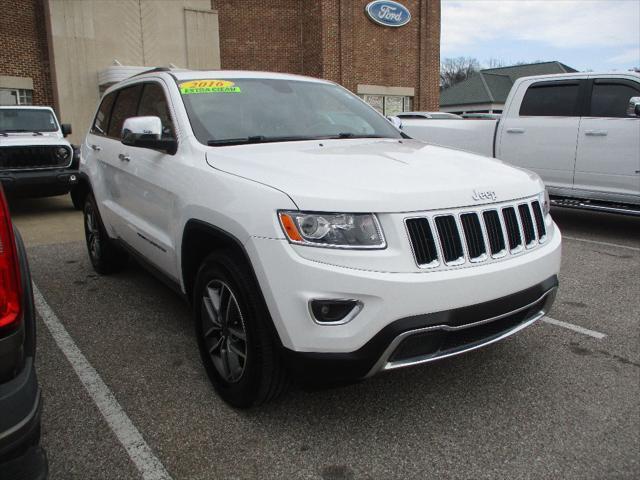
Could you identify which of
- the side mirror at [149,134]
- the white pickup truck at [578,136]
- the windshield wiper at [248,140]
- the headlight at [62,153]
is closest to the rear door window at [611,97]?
the white pickup truck at [578,136]

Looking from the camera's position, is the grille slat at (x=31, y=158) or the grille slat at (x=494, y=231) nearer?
the grille slat at (x=494, y=231)

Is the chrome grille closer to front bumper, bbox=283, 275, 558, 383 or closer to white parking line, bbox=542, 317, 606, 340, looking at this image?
front bumper, bbox=283, 275, 558, 383

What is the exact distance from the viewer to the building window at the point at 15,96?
1906 cm

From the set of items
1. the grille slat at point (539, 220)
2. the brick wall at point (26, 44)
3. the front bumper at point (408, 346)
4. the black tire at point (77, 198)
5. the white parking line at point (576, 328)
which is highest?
the brick wall at point (26, 44)

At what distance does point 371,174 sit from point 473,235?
0.56 metres

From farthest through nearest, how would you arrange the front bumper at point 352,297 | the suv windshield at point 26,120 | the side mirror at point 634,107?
the suv windshield at point 26,120 < the side mirror at point 634,107 < the front bumper at point 352,297

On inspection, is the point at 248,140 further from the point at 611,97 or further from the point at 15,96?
the point at 15,96

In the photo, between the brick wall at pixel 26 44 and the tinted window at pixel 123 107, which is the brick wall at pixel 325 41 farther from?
the tinted window at pixel 123 107

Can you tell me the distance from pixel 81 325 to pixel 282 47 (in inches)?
863

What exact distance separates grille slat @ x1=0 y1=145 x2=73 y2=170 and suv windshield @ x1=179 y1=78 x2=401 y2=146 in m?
6.99

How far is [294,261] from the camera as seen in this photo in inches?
92.6

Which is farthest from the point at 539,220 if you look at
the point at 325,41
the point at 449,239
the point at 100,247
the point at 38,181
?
the point at 325,41

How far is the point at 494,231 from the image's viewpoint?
107 inches

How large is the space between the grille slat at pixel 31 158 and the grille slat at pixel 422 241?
8.91 m
